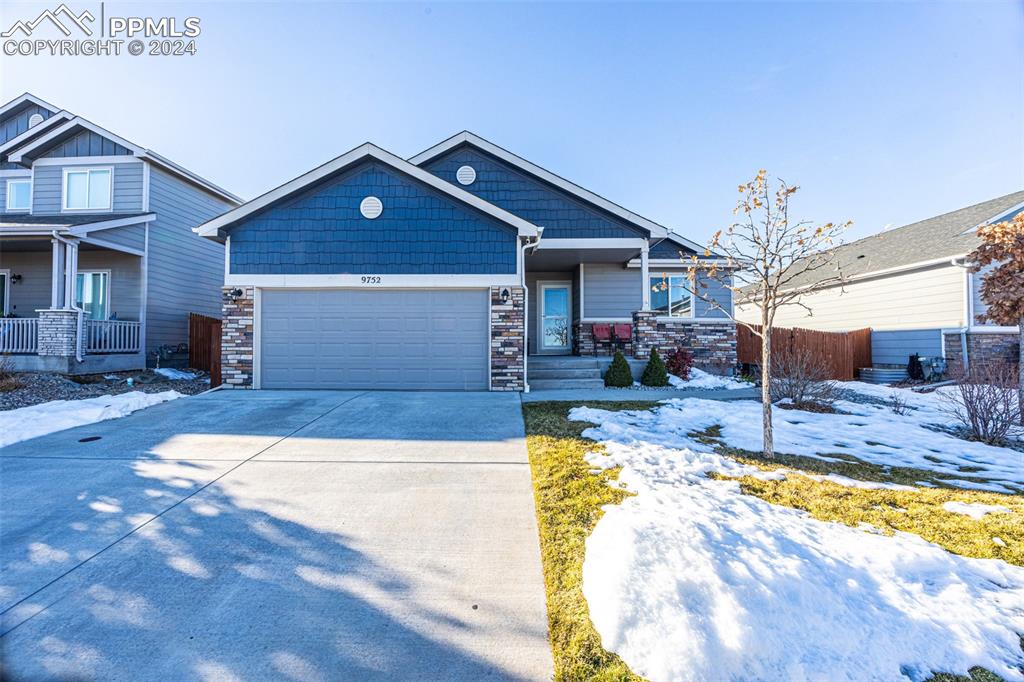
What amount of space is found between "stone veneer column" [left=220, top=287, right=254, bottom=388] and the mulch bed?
1.29m

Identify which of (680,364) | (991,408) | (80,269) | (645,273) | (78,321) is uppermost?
(80,269)

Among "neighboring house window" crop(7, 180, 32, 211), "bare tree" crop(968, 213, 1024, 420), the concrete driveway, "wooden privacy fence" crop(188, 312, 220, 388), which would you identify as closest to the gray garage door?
the concrete driveway

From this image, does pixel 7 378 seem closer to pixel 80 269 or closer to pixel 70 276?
pixel 70 276

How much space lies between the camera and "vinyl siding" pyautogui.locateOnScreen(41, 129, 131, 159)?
13695mm

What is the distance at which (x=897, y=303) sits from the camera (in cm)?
1475

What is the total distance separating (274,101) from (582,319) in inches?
369

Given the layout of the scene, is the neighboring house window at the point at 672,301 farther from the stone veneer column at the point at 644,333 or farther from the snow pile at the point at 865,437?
the snow pile at the point at 865,437

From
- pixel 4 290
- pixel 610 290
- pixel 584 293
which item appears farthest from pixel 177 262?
pixel 610 290

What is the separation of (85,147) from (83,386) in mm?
8567

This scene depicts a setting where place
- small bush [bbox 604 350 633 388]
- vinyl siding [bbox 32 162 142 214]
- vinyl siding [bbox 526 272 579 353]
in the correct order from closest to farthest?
1. small bush [bbox 604 350 633 388]
2. vinyl siding [bbox 32 162 142 214]
3. vinyl siding [bbox 526 272 579 353]

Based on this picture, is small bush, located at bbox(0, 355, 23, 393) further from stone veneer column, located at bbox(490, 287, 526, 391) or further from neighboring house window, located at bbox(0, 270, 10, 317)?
stone veneer column, located at bbox(490, 287, 526, 391)

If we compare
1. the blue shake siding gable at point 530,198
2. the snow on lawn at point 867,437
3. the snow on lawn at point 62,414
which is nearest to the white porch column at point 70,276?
the snow on lawn at point 62,414

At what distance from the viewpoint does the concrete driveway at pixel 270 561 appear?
2131 millimetres

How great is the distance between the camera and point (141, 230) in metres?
13.4
